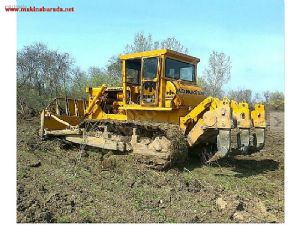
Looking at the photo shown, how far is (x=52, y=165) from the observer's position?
8.98 meters

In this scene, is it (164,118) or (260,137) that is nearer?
(260,137)

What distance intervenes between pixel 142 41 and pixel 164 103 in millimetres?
19289

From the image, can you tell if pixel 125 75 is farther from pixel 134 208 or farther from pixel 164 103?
pixel 134 208

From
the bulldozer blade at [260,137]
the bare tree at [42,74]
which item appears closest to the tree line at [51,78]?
the bare tree at [42,74]

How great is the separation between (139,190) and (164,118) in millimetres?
2787

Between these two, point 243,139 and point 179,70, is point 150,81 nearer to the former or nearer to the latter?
point 179,70

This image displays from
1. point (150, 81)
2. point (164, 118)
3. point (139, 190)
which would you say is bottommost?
point (139, 190)

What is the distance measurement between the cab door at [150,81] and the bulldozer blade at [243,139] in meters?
2.25

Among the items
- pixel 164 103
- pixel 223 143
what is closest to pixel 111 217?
pixel 223 143

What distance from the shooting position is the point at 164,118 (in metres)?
9.43

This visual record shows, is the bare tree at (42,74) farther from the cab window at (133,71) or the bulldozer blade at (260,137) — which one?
the bulldozer blade at (260,137)

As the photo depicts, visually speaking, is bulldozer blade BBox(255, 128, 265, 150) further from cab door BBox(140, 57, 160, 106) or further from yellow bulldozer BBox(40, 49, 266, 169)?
cab door BBox(140, 57, 160, 106)

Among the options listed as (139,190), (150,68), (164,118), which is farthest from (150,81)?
(139,190)

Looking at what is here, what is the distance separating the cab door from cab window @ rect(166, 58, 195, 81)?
12.0 inches
